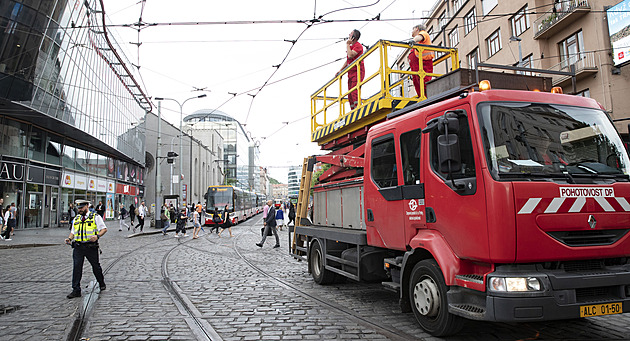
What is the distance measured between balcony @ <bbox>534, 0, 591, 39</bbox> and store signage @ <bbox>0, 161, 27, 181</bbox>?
2835cm

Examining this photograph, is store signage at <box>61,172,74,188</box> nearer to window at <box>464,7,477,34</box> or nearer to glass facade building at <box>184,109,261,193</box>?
window at <box>464,7,477,34</box>

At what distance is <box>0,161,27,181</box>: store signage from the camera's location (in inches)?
856

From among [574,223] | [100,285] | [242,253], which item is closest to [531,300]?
[574,223]

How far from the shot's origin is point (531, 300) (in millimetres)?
3682

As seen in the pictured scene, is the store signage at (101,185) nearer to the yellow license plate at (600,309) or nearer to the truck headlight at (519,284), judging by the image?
the truck headlight at (519,284)

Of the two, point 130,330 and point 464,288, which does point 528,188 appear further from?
point 130,330

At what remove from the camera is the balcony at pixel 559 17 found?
19953mm

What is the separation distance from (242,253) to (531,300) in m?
10.7

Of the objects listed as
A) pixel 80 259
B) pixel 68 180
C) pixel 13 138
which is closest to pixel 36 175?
pixel 13 138

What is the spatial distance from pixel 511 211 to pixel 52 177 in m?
29.1

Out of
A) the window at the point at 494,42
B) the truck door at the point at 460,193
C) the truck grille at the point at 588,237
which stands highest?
the window at the point at 494,42

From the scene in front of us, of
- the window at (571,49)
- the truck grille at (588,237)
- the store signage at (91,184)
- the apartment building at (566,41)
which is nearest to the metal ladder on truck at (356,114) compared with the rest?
the truck grille at (588,237)

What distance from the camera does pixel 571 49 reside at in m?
21.6

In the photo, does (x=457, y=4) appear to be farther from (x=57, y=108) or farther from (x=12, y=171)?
(x=12, y=171)
